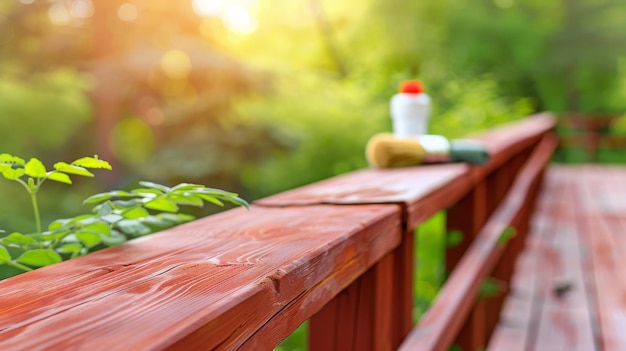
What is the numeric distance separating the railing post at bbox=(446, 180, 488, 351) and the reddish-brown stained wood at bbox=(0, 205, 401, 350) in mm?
1164

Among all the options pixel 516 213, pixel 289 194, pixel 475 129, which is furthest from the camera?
pixel 475 129

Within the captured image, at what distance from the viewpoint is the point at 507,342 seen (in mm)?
2248

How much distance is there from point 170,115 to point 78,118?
4.71 feet

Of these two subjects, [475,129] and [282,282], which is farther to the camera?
[475,129]

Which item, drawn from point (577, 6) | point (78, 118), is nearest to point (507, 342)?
point (78, 118)

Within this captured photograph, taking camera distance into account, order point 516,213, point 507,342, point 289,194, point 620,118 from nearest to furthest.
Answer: point 289,194, point 507,342, point 516,213, point 620,118

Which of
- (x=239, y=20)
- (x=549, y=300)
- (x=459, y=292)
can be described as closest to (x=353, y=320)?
(x=459, y=292)

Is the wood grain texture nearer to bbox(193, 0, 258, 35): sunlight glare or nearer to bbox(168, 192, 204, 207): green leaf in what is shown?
bbox(168, 192, 204, 207): green leaf

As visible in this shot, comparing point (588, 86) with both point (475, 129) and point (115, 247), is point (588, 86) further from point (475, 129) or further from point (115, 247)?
point (115, 247)

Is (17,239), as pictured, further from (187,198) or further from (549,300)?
(549,300)

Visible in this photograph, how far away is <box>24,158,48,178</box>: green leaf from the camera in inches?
28.5

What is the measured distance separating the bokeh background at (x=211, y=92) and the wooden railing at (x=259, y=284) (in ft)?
13.5

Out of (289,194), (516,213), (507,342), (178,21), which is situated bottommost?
(507,342)

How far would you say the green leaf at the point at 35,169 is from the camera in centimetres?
72
